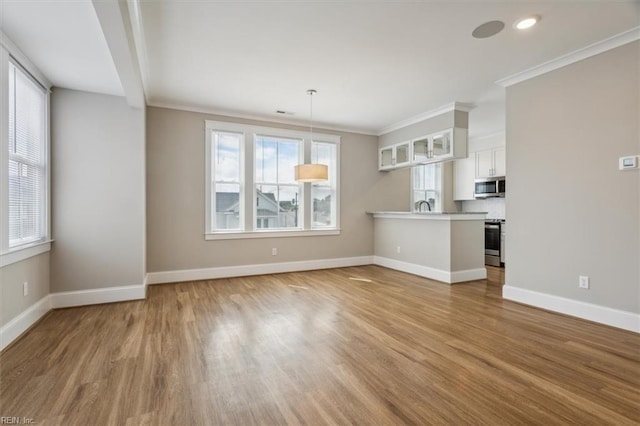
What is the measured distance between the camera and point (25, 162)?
3.10m

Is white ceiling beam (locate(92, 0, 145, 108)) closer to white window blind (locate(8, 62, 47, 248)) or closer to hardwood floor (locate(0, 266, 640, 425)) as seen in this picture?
white window blind (locate(8, 62, 47, 248))

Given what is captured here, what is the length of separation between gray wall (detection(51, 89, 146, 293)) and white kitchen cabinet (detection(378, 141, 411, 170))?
14.2 ft

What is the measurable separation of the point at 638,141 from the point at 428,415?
3178 millimetres

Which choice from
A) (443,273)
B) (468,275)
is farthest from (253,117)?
(468,275)

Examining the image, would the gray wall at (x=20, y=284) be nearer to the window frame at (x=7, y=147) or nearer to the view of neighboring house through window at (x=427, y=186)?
the window frame at (x=7, y=147)

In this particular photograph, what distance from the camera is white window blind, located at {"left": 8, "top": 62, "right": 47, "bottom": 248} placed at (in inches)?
113

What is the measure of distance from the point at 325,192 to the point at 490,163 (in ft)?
12.6

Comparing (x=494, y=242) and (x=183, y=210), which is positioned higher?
(x=183, y=210)

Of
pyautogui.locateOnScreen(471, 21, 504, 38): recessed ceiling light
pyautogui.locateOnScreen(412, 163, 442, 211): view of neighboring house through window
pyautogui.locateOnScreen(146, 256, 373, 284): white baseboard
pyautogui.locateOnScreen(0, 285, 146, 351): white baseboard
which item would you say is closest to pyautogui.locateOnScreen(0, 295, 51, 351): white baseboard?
pyautogui.locateOnScreen(0, 285, 146, 351): white baseboard

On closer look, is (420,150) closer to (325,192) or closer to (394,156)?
(394,156)

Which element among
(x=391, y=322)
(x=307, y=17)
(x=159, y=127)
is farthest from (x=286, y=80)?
(x=391, y=322)

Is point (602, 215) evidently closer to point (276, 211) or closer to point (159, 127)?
point (276, 211)

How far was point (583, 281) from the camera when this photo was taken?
3.26m

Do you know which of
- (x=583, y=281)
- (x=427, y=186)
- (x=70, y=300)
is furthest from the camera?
(x=427, y=186)
